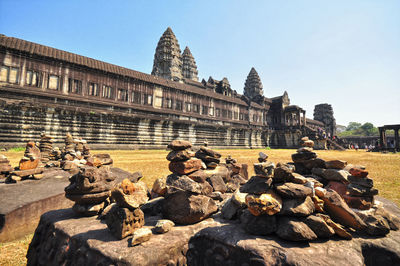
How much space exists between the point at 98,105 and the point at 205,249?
786 inches

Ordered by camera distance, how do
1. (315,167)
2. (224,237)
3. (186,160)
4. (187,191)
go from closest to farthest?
1. (224,237)
2. (187,191)
3. (186,160)
4. (315,167)

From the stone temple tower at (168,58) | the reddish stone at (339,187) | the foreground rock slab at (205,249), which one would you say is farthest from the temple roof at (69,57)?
the reddish stone at (339,187)

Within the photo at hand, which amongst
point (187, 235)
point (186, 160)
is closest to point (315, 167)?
point (186, 160)

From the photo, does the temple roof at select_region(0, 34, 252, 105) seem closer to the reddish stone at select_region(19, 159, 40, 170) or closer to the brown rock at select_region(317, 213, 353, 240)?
the reddish stone at select_region(19, 159, 40, 170)

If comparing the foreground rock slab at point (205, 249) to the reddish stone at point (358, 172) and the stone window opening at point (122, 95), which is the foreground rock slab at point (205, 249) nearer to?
the reddish stone at point (358, 172)

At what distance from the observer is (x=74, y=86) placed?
17.7 m

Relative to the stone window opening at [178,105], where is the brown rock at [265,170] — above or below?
below

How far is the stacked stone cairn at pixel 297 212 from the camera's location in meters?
2.15

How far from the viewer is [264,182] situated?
8.16ft

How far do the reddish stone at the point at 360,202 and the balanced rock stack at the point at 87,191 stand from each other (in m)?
3.99

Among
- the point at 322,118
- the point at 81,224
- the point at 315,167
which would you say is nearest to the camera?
the point at 81,224

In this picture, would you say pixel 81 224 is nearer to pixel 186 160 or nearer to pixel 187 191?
pixel 187 191

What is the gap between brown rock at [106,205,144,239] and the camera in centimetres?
219

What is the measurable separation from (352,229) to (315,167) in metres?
1.96
